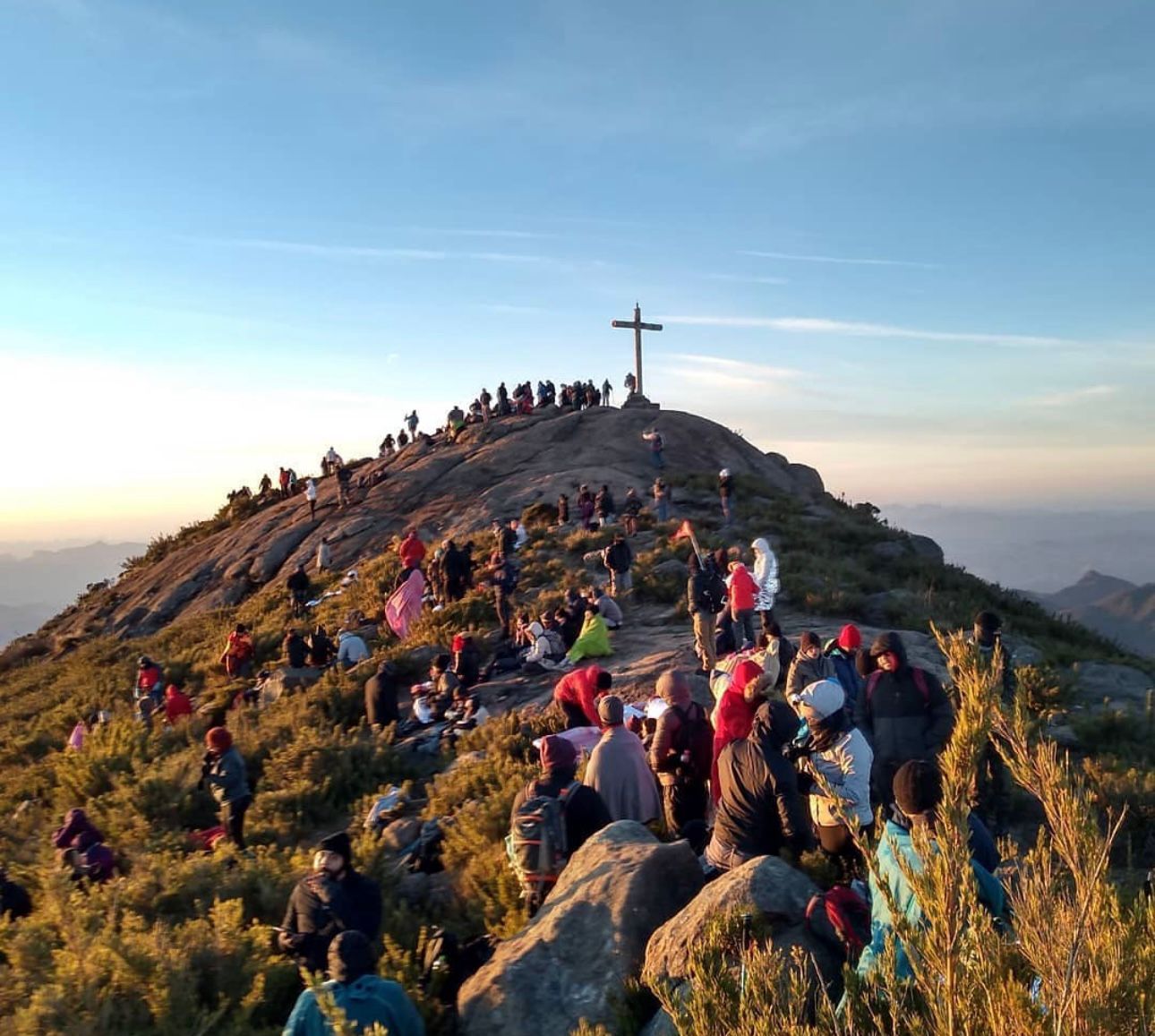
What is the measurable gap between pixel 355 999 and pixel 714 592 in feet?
31.5

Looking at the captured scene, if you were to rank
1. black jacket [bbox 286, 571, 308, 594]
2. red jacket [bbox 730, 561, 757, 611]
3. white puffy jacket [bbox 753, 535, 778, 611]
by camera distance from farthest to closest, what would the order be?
black jacket [bbox 286, 571, 308, 594]
red jacket [bbox 730, 561, 757, 611]
white puffy jacket [bbox 753, 535, 778, 611]

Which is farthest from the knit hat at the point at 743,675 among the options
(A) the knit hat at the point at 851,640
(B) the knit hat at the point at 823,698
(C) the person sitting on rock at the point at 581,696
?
(C) the person sitting on rock at the point at 581,696

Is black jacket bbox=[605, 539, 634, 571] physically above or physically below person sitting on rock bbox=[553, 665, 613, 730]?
above

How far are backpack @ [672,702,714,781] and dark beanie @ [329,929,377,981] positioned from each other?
3.41 metres

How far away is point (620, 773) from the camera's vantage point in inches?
275

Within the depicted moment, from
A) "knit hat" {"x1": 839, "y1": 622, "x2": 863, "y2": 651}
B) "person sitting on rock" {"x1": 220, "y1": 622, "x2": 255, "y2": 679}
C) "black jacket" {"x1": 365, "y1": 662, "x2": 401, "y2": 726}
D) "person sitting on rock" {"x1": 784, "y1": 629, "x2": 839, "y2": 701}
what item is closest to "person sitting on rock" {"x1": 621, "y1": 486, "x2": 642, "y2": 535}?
"person sitting on rock" {"x1": 220, "y1": 622, "x2": 255, "y2": 679}

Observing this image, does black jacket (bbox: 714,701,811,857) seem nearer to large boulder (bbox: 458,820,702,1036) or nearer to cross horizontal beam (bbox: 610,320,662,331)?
large boulder (bbox: 458,820,702,1036)

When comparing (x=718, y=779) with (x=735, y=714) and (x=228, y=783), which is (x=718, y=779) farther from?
(x=228, y=783)

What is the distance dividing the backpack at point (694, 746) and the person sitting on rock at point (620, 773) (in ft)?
1.08

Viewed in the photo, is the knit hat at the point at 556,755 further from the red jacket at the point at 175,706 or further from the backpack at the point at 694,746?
the red jacket at the point at 175,706

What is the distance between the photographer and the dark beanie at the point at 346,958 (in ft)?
13.8

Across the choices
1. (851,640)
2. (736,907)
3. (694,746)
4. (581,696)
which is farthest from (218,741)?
(851,640)

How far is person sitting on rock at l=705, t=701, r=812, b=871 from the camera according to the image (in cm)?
561

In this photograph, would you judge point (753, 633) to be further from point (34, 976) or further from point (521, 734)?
point (34, 976)
